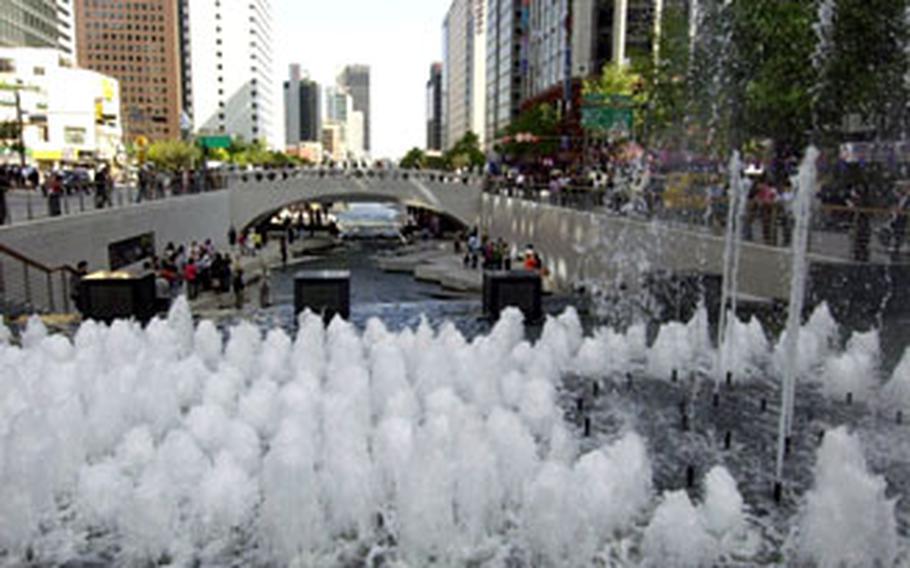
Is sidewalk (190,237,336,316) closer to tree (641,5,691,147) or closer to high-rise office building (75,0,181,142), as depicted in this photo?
tree (641,5,691,147)

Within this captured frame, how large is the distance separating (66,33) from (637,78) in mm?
112595

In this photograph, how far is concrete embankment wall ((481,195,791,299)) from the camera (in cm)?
1828

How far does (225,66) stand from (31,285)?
133396 millimetres

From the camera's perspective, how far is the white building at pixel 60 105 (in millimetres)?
84750

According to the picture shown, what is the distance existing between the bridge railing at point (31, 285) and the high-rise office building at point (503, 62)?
94.8 metres

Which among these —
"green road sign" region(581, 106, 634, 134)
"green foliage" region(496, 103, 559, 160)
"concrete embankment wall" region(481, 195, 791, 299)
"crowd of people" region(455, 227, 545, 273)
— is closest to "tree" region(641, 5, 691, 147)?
"green road sign" region(581, 106, 634, 134)

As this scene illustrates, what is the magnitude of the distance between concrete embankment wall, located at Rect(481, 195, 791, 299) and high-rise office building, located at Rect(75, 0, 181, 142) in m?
132

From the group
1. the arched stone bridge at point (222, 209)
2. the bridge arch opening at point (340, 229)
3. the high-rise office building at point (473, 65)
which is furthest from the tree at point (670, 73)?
the high-rise office building at point (473, 65)

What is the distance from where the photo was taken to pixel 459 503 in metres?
8.57

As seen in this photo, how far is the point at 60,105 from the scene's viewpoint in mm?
94812

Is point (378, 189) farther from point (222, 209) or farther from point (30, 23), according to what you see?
point (30, 23)

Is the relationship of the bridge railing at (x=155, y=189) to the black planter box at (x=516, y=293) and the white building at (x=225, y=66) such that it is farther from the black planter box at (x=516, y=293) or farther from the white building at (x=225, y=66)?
the white building at (x=225, y=66)

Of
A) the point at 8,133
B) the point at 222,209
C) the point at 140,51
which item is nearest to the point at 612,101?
the point at 222,209

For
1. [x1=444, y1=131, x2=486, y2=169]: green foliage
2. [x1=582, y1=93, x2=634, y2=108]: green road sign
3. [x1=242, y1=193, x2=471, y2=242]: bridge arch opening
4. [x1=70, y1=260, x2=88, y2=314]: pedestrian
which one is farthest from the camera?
[x1=444, y1=131, x2=486, y2=169]: green foliage
